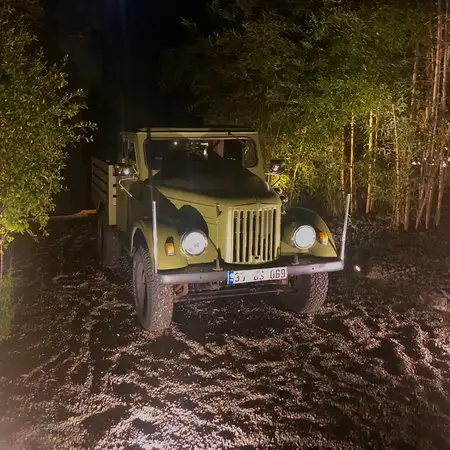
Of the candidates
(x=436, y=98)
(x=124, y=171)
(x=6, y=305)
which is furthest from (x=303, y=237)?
(x=436, y=98)

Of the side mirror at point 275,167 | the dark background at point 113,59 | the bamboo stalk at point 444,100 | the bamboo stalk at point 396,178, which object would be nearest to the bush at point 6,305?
the side mirror at point 275,167

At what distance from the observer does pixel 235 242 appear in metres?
4.65

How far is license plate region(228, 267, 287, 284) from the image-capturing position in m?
4.52

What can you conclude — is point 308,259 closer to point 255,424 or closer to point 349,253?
point 255,424

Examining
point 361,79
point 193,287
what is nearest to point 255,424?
point 193,287

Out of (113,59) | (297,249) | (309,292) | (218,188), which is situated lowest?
(309,292)

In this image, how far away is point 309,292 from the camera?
17.0 ft

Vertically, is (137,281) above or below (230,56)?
below

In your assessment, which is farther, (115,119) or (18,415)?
(115,119)

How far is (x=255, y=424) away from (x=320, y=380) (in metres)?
0.79

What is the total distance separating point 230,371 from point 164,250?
3.43 ft

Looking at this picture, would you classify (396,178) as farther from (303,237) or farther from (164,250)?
(164,250)

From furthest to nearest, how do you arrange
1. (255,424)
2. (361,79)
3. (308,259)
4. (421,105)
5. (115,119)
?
(115,119), (421,105), (361,79), (308,259), (255,424)

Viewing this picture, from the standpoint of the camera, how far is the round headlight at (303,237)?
16.0ft
